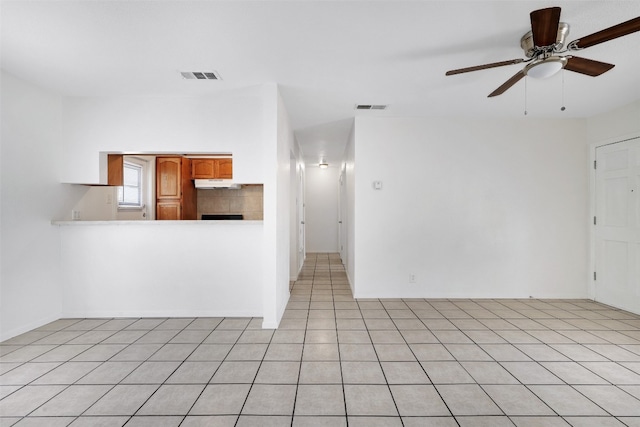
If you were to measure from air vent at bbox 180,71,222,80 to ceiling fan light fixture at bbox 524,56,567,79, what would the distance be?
2632 millimetres

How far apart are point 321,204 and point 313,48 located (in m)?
6.45

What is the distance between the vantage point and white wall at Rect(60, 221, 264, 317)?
11.6 ft

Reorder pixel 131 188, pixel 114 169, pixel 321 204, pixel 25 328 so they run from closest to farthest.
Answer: pixel 25 328 → pixel 114 169 → pixel 131 188 → pixel 321 204

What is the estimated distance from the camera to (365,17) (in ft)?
6.81

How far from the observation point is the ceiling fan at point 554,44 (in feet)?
5.71

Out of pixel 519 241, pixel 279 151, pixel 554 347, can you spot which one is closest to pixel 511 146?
pixel 519 241

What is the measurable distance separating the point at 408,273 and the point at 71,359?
3.81 meters

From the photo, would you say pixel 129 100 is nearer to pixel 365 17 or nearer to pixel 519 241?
pixel 365 17

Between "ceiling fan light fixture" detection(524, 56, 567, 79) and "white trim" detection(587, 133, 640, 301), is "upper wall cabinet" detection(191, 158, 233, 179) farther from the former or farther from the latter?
"white trim" detection(587, 133, 640, 301)

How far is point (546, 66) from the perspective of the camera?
2.09 metres

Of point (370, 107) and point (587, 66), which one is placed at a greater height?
point (370, 107)

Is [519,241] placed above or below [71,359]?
above

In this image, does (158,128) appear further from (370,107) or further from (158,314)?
(370,107)

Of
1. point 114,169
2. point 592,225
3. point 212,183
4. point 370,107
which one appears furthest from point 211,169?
point 592,225
